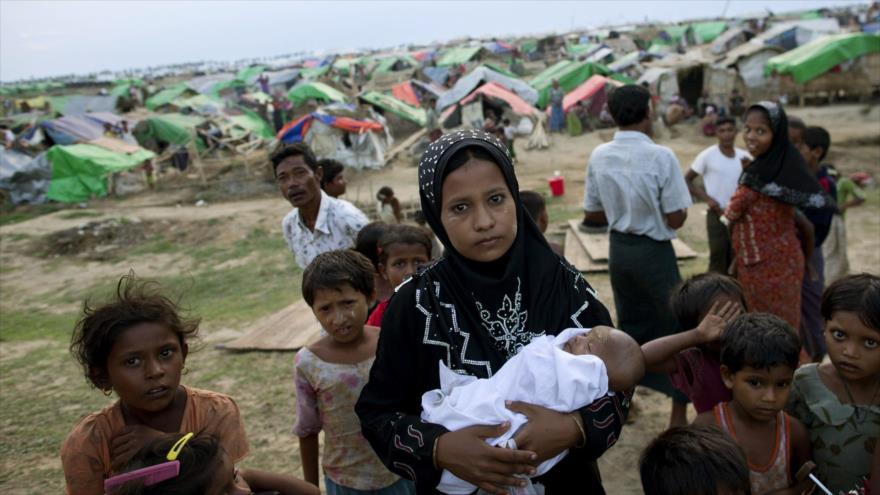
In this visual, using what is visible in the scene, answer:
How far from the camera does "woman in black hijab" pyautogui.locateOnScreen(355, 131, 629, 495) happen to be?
1.42 metres

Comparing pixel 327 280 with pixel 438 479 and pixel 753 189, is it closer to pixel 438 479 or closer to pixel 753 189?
pixel 438 479

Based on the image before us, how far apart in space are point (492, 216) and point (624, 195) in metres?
2.16

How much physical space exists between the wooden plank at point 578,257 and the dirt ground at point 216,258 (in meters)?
0.12

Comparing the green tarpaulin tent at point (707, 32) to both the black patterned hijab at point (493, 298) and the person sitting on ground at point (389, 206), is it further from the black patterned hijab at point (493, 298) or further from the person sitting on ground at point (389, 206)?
the black patterned hijab at point (493, 298)

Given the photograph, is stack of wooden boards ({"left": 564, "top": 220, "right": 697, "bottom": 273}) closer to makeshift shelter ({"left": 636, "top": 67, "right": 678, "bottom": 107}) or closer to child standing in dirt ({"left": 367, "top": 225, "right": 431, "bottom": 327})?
child standing in dirt ({"left": 367, "top": 225, "right": 431, "bottom": 327})

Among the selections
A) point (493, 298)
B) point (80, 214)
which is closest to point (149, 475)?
point (493, 298)

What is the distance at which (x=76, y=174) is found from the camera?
16156 mm

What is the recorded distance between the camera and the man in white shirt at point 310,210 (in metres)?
3.31

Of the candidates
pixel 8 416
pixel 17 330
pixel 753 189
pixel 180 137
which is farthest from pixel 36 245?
pixel 753 189

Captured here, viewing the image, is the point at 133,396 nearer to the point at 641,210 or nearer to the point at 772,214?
the point at 641,210

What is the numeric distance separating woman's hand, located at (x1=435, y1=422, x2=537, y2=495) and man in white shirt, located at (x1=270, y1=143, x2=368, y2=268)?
2.17 meters

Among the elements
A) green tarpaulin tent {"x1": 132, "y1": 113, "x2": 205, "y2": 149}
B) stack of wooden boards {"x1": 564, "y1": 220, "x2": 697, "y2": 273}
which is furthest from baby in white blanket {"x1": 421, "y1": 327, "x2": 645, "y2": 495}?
green tarpaulin tent {"x1": 132, "y1": 113, "x2": 205, "y2": 149}

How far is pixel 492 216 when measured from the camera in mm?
1436

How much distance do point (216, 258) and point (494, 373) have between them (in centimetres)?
944
